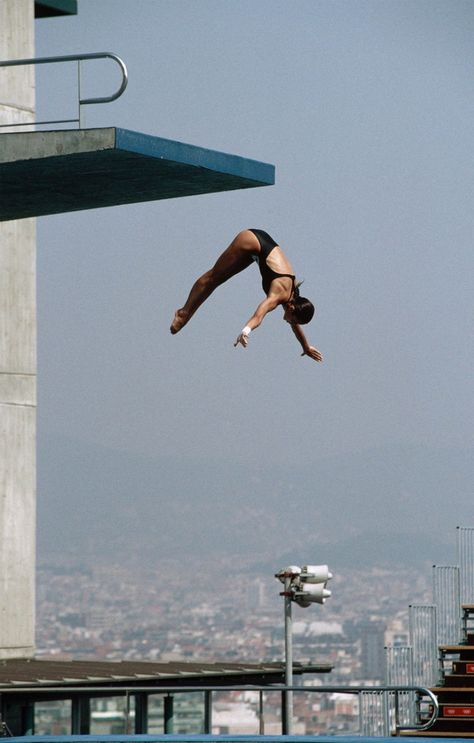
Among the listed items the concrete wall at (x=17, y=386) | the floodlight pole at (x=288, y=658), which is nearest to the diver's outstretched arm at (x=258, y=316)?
the floodlight pole at (x=288, y=658)

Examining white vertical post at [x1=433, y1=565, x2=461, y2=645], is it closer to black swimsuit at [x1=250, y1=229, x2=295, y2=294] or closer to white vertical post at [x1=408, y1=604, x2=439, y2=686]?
white vertical post at [x1=408, y1=604, x2=439, y2=686]

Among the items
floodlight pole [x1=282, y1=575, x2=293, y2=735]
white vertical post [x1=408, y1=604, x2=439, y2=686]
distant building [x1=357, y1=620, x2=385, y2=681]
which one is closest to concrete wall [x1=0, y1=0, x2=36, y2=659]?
white vertical post [x1=408, y1=604, x2=439, y2=686]

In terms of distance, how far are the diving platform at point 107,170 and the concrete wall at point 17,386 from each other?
33.7 ft

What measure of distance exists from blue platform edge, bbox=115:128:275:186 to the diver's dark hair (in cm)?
185

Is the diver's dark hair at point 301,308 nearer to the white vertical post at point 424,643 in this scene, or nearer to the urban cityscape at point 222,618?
the white vertical post at point 424,643

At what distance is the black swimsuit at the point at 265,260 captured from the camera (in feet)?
44.7

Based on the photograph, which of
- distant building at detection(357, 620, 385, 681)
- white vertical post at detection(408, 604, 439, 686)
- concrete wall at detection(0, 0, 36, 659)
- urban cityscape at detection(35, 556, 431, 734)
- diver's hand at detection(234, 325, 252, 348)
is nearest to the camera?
diver's hand at detection(234, 325, 252, 348)

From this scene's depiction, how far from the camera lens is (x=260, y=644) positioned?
130125 millimetres

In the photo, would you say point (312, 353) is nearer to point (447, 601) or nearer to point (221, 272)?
point (221, 272)

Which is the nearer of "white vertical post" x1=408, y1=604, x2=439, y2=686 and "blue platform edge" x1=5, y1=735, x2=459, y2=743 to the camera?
"blue platform edge" x1=5, y1=735, x2=459, y2=743

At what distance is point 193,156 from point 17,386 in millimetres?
12319

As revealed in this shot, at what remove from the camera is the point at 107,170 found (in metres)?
15.0

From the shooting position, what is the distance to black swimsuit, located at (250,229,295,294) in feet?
44.7

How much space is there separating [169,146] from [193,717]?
43.2 feet
